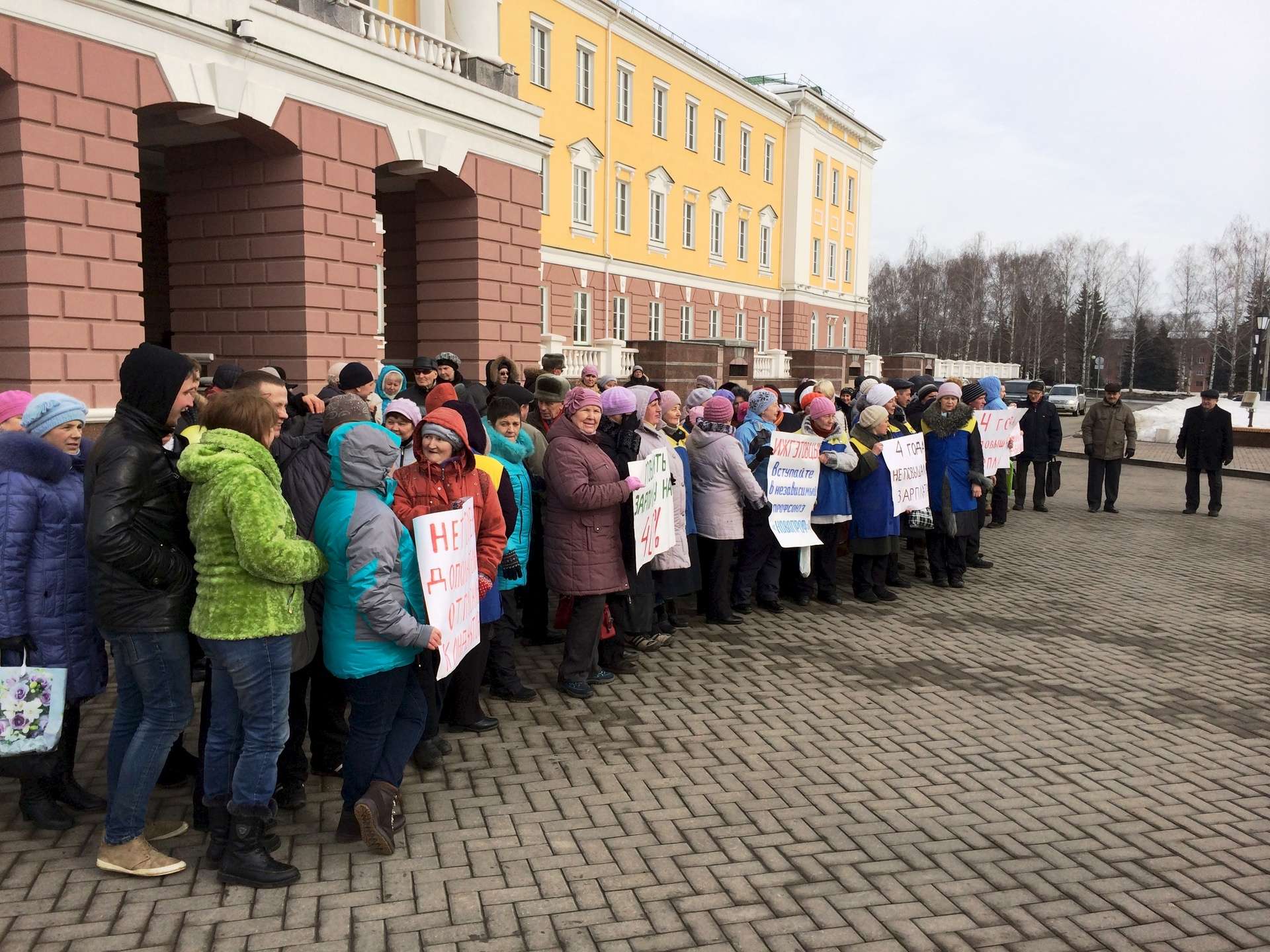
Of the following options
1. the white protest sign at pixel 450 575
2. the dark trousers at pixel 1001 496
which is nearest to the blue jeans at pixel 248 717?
Result: the white protest sign at pixel 450 575

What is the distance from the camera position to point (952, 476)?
9922mm

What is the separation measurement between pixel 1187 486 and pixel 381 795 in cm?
1581

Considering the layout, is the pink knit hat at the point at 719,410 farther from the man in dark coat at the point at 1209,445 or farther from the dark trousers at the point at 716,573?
the man in dark coat at the point at 1209,445

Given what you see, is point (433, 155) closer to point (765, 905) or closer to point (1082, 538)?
point (1082, 538)

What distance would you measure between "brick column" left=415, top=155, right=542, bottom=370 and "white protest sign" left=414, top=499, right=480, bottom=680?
40.3 ft

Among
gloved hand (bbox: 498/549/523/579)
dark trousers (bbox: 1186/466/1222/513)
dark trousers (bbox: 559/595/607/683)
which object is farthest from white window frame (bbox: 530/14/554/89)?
gloved hand (bbox: 498/549/523/579)

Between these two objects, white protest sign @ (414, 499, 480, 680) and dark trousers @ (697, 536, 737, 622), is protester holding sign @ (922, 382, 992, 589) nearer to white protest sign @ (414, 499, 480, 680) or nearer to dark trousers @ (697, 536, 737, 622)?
dark trousers @ (697, 536, 737, 622)

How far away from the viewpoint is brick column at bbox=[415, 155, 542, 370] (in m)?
16.3

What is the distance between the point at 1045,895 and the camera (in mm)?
4172

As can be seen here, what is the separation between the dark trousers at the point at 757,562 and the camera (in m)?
8.71

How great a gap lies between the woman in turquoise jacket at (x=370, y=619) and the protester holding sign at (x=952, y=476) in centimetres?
685

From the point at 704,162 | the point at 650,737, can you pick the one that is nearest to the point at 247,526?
the point at 650,737

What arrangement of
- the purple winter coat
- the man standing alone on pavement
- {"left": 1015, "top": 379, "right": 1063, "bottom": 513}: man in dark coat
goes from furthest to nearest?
the man standing alone on pavement, {"left": 1015, "top": 379, "right": 1063, "bottom": 513}: man in dark coat, the purple winter coat

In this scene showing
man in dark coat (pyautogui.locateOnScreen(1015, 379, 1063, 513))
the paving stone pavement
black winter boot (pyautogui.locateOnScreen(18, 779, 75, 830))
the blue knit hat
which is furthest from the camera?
man in dark coat (pyautogui.locateOnScreen(1015, 379, 1063, 513))
